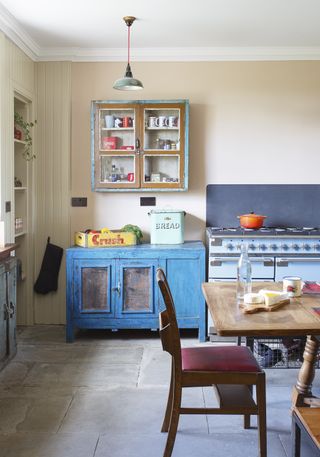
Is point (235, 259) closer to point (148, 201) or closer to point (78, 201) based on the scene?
point (148, 201)

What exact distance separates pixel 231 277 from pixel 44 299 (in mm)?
1985

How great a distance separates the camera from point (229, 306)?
283 cm

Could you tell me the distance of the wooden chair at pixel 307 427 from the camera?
7.02ft

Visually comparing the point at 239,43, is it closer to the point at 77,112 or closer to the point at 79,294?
the point at 77,112

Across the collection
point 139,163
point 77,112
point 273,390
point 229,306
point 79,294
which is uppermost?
point 77,112

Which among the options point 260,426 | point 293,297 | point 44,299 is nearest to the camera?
point 260,426

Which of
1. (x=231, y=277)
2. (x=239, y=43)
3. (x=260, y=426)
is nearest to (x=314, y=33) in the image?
(x=239, y=43)

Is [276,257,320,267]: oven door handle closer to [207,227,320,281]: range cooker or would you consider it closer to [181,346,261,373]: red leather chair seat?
[207,227,320,281]: range cooker

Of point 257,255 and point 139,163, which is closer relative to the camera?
point 257,255

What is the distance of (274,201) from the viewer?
5.36 meters

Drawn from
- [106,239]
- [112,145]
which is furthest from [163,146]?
[106,239]

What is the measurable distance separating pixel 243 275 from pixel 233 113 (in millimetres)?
2654

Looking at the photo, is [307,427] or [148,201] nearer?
[307,427]

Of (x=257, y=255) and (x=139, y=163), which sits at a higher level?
(x=139, y=163)
